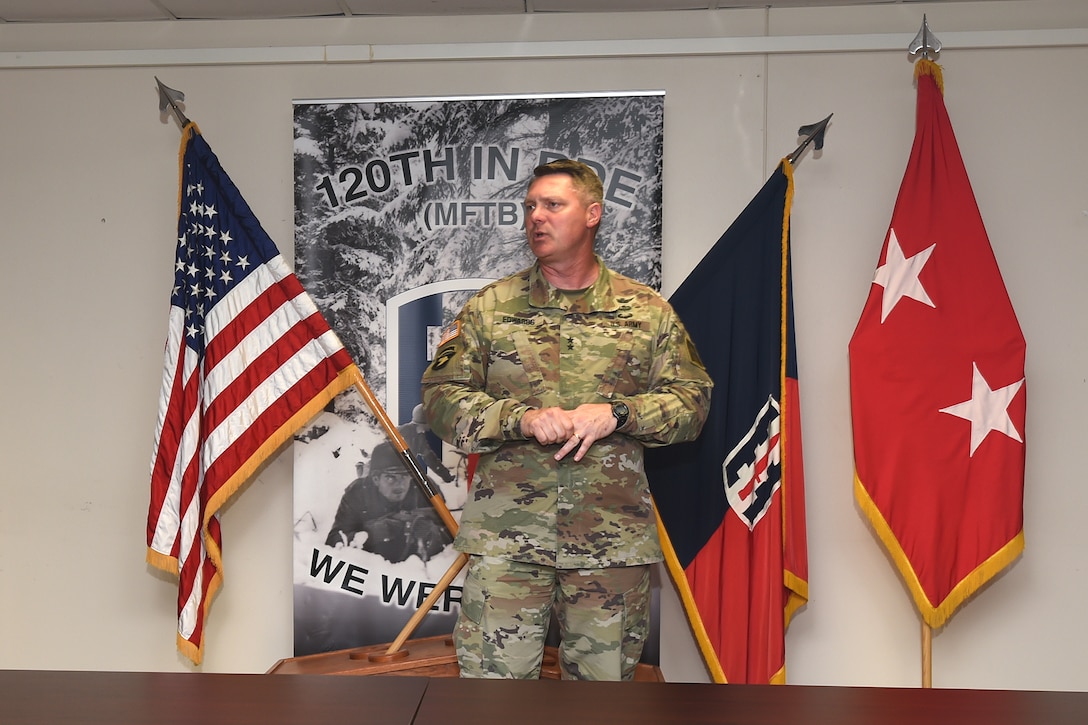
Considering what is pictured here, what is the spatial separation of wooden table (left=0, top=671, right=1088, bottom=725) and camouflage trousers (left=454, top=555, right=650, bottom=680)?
43.3 inches

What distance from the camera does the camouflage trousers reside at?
2.03 meters

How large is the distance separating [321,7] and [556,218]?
1199mm

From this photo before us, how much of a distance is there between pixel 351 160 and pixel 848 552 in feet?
6.44

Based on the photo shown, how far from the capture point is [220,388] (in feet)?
8.39

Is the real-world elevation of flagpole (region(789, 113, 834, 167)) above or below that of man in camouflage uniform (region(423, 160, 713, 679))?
above

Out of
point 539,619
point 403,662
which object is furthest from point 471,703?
point 403,662

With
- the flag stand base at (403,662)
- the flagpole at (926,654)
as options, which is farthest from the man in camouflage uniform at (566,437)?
the flagpole at (926,654)

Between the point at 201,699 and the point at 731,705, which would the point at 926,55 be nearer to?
the point at 731,705

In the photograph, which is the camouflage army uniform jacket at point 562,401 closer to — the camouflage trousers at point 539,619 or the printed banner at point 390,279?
the camouflage trousers at point 539,619

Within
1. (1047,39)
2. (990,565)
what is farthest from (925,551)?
(1047,39)

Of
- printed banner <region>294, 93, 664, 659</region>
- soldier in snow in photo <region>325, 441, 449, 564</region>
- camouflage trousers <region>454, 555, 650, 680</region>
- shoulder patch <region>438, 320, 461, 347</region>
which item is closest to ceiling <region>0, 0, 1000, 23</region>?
printed banner <region>294, 93, 664, 659</region>

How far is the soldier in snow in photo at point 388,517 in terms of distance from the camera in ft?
8.80

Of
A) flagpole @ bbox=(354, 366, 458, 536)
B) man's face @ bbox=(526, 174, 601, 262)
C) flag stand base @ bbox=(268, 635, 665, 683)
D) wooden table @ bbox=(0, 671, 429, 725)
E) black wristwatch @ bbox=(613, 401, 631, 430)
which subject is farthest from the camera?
flagpole @ bbox=(354, 366, 458, 536)

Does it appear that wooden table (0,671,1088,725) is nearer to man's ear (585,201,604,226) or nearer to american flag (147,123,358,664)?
man's ear (585,201,604,226)
